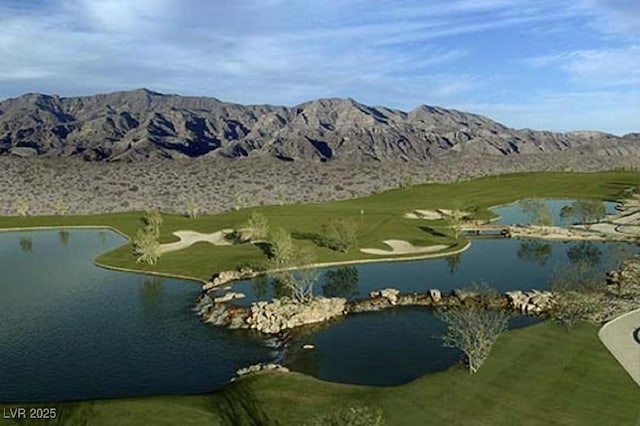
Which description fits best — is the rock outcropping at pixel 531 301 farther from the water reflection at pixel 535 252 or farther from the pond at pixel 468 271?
the water reflection at pixel 535 252

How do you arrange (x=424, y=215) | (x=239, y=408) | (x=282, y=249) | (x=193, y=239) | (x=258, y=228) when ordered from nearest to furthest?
1. (x=239, y=408)
2. (x=282, y=249)
3. (x=258, y=228)
4. (x=193, y=239)
5. (x=424, y=215)

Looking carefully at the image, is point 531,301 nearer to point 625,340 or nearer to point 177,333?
point 625,340

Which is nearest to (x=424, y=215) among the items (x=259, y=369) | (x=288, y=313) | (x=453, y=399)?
(x=288, y=313)

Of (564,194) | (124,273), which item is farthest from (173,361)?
(564,194)

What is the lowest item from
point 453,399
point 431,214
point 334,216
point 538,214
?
point 453,399

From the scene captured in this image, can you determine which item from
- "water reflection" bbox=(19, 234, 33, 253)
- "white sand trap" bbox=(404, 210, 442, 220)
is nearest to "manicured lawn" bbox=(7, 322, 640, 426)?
"water reflection" bbox=(19, 234, 33, 253)

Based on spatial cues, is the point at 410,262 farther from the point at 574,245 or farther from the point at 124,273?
the point at 124,273
